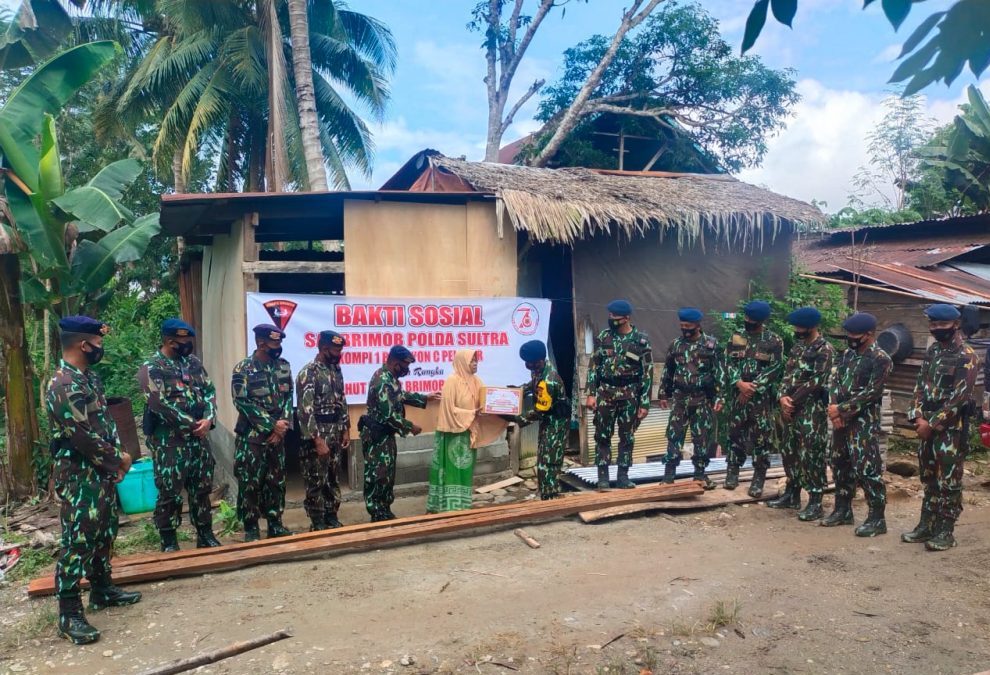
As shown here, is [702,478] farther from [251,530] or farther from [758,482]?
[251,530]

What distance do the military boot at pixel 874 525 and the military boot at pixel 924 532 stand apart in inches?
7.0

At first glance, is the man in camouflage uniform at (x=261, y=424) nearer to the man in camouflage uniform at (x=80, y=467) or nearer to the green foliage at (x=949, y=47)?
the man in camouflage uniform at (x=80, y=467)

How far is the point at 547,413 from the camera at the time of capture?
Answer: 6.11 m

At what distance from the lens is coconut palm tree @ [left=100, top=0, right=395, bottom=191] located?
45.9 ft

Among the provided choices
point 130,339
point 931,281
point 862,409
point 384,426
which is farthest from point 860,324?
point 130,339

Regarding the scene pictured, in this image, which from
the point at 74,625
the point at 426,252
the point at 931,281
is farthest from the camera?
the point at 931,281

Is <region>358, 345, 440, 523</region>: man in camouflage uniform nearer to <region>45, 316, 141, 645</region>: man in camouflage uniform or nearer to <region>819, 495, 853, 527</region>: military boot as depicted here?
<region>45, 316, 141, 645</region>: man in camouflage uniform

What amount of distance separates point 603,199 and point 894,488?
4535 mm

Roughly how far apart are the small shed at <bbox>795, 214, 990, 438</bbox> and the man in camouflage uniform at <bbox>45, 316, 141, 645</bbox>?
795 centimetres

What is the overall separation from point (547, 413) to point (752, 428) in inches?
78.8

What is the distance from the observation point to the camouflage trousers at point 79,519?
3.76 metres

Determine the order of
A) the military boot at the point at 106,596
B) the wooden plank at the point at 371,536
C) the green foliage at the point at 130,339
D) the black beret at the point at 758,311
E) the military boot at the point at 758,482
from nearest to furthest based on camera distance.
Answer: the military boot at the point at 106,596 < the wooden plank at the point at 371,536 < the black beret at the point at 758,311 < the military boot at the point at 758,482 < the green foliage at the point at 130,339

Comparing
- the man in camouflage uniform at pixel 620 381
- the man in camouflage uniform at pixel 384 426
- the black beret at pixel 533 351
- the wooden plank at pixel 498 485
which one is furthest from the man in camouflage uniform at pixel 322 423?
the man in camouflage uniform at pixel 620 381

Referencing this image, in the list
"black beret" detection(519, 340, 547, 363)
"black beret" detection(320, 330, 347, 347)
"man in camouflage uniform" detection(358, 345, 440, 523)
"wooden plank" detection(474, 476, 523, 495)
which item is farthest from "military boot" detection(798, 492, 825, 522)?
"black beret" detection(320, 330, 347, 347)
